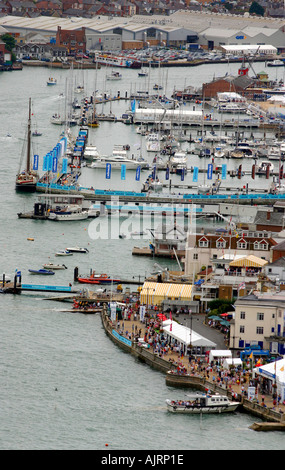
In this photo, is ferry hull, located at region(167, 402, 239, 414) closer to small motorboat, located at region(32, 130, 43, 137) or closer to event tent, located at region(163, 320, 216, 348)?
event tent, located at region(163, 320, 216, 348)

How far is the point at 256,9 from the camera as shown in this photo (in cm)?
12150

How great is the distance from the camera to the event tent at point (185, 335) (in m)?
31.9

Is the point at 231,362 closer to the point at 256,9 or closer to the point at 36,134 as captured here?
the point at 36,134

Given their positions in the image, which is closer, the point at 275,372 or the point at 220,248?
the point at 275,372

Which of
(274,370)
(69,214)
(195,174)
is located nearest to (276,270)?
(274,370)

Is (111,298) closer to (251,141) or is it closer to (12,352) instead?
(12,352)

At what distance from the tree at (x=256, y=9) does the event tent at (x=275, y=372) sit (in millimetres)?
93993

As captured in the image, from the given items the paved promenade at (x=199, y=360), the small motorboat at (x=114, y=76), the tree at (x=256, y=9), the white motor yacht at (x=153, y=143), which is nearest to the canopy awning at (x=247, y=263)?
the paved promenade at (x=199, y=360)

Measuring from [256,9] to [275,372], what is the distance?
3742 inches

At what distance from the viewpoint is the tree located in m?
121

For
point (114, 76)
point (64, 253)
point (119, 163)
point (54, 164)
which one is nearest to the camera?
point (64, 253)

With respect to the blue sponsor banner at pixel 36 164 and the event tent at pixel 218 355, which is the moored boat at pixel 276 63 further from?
the event tent at pixel 218 355

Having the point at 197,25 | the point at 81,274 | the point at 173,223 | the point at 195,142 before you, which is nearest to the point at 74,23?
the point at 197,25

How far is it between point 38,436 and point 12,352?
500 centimetres
